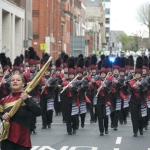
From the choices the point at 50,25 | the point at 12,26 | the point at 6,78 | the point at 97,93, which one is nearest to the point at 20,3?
the point at 12,26

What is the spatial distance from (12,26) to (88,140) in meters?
40.1

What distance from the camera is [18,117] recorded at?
33.1 feet

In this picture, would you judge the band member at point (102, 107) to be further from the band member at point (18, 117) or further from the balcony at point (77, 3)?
the balcony at point (77, 3)

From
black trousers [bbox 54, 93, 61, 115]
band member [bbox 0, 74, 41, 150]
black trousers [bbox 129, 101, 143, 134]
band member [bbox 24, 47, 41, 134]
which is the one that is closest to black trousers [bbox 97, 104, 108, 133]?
black trousers [bbox 129, 101, 143, 134]

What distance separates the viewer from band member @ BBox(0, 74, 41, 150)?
991 cm

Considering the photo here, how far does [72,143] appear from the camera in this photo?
1711 centimetres

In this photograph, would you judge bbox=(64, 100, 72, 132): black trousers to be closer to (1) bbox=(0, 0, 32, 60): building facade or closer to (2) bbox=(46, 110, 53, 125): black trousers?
(2) bbox=(46, 110, 53, 125): black trousers

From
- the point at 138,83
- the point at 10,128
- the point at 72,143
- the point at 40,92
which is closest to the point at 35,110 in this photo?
the point at 10,128

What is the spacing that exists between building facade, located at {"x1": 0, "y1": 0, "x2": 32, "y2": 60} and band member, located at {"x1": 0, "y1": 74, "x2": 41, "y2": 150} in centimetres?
4168

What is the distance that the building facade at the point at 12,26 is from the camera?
180 ft

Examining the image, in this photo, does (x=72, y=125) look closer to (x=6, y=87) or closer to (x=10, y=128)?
(x=6, y=87)

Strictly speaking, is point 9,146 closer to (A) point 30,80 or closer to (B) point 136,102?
(B) point 136,102

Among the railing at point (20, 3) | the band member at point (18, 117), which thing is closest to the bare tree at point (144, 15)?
the railing at point (20, 3)

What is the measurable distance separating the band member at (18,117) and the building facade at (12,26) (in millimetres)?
41681
